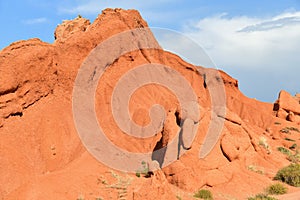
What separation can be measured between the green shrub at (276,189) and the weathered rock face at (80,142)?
1.44ft

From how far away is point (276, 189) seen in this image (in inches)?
669

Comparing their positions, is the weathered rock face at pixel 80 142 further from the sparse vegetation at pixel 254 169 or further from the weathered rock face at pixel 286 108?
the weathered rock face at pixel 286 108

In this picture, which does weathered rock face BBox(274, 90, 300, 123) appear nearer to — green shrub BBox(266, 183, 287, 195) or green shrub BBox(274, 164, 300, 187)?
green shrub BBox(274, 164, 300, 187)

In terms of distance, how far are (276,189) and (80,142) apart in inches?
332

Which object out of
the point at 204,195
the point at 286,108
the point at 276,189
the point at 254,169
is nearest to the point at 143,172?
the point at 204,195

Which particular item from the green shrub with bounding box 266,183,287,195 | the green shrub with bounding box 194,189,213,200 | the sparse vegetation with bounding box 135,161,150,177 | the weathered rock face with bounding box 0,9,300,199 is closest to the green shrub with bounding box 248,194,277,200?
the weathered rock face with bounding box 0,9,300,199

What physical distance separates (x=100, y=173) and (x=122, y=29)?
9134 millimetres

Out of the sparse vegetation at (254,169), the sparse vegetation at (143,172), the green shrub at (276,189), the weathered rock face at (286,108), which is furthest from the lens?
the weathered rock face at (286,108)

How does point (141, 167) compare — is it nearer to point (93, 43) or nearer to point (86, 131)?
point (86, 131)

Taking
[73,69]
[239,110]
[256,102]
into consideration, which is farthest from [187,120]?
[256,102]

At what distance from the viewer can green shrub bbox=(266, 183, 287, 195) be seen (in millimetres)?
16906

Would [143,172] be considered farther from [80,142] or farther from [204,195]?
[80,142]

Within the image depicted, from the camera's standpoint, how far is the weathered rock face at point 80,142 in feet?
43.4

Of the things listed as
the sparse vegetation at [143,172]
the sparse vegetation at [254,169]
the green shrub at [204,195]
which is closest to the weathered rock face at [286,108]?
the sparse vegetation at [254,169]
